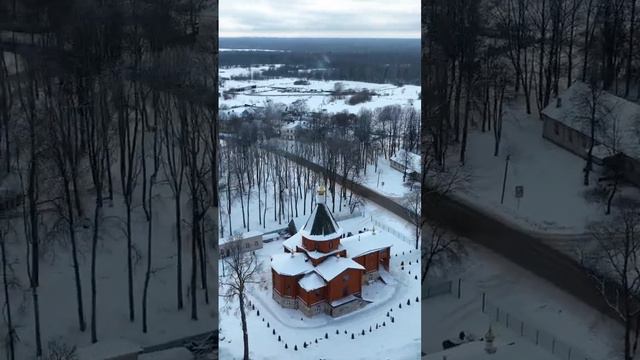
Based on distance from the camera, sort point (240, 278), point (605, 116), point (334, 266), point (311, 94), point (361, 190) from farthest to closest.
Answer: point (311, 94) < point (361, 190) < point (334, 266) < point (240, 278) < point (605, 116)

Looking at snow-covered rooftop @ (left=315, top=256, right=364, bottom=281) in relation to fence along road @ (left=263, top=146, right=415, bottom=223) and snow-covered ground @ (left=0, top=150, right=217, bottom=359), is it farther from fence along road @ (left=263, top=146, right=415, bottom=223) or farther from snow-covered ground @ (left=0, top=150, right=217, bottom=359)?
snow-covered ground @ (left=0, top=150, right=217, bottom=359)

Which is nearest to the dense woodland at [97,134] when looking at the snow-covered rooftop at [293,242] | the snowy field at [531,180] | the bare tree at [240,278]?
the snowy field at [531,180]

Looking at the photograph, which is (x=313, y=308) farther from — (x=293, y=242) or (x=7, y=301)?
(x=7, y=301)

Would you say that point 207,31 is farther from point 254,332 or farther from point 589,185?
point 254,332

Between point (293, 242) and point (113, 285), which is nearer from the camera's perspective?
point (113, 285)

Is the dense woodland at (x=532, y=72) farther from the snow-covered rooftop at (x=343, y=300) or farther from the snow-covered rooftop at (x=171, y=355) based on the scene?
the snow-covered rooftop at (x=343, y=300)

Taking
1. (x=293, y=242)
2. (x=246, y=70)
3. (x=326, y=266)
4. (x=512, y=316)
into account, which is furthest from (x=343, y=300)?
(x=512, y=316)

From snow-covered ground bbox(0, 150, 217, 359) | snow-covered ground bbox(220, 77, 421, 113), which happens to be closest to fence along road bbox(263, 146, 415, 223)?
snow-covered ground bbox(220, 77, 421, 113)
